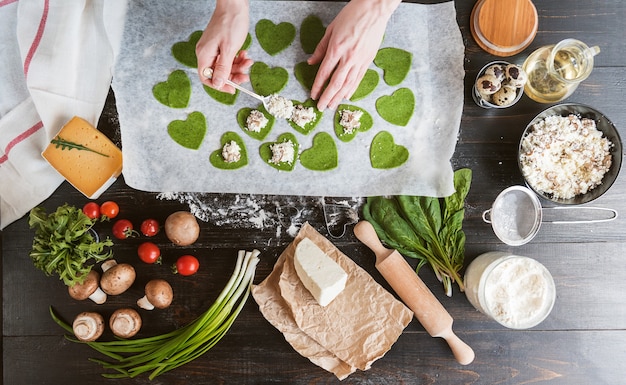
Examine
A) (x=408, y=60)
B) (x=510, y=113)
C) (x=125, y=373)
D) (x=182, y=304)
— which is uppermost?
(x=408, y=60)

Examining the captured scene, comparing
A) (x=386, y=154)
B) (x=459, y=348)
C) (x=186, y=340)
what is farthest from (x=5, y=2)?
(x=459, y=348)

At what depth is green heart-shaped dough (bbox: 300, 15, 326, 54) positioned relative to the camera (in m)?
1.79

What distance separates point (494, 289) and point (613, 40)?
100 cm

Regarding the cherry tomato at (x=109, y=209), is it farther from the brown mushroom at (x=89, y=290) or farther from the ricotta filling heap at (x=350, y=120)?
the ricotta filling heap at (x=350, y=120)

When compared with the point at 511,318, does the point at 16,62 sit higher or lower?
higher

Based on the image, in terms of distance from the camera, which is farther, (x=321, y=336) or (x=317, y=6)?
(x=317, y=6)

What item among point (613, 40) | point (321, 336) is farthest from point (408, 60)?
point (321, 336)

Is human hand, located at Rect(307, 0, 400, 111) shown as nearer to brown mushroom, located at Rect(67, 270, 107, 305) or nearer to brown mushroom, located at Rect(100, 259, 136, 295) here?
brown mushroom, located at Rect(100, 259, 136, 295)

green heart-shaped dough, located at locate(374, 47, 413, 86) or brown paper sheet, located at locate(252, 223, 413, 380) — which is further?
green heart-shaped dough, located at locate(374, 47, 413, 86)

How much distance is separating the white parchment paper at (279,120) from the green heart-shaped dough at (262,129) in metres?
0.02

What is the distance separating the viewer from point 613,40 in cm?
179

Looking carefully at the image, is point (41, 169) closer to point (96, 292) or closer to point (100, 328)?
point (96, 292)

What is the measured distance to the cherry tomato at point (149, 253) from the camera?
1708mm

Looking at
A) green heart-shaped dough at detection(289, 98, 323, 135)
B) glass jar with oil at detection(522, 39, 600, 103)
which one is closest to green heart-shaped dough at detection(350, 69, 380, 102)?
green heart-shaped dough at detection(289, 98, 323, 135)
